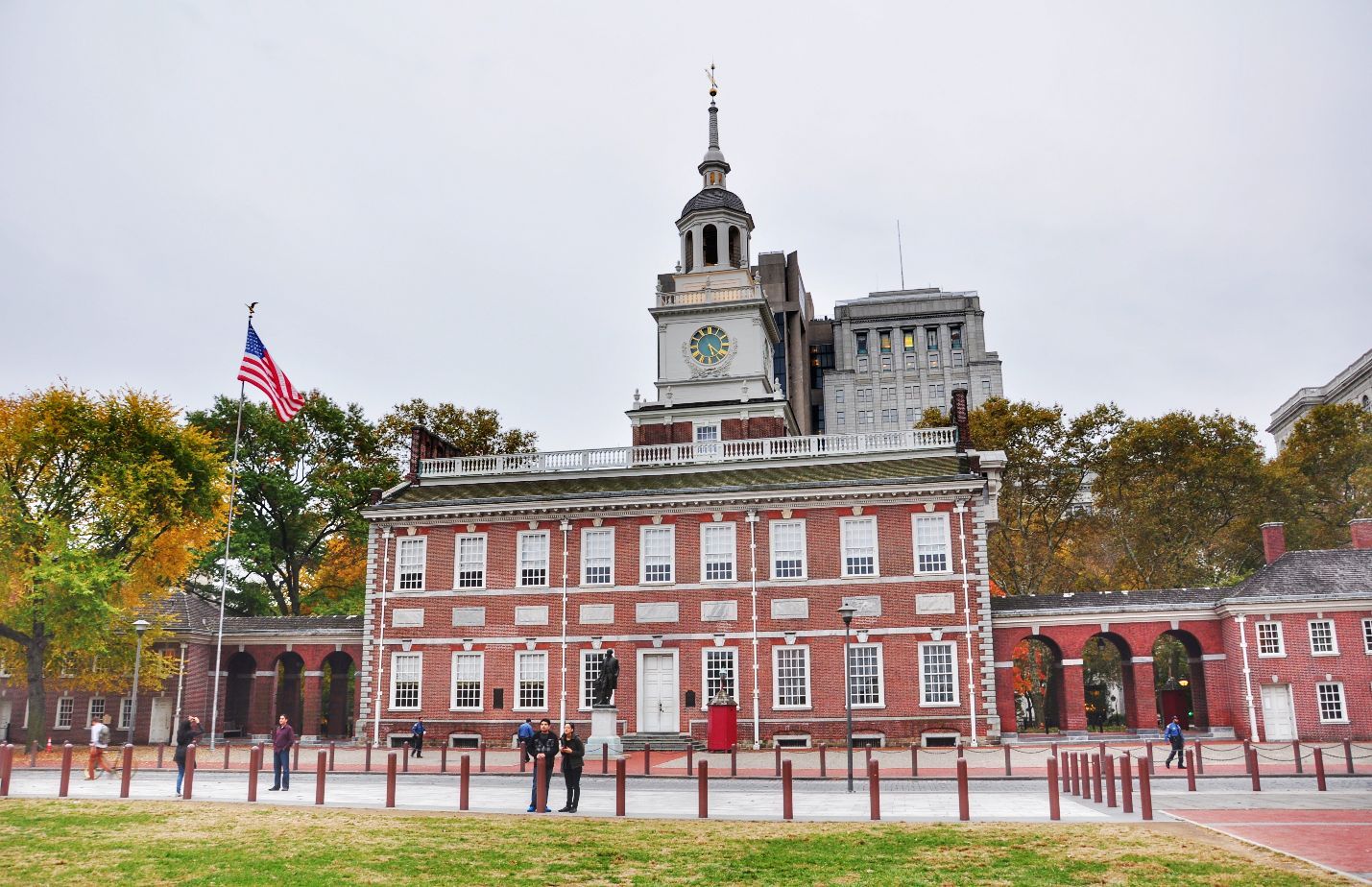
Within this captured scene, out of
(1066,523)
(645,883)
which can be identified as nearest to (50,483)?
(645,883)

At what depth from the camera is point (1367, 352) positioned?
8488 cm

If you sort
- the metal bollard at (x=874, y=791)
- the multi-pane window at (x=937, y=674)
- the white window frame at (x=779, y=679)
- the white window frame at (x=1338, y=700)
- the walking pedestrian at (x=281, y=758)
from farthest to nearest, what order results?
the white window frame at (x=779, y=679) < the multi-pane window at (x=937, y=674) < the white window frame at (x=1338, y=700) < the walking pedestrian at (x=281, y=758) < the metal bollard at (x=874, y=791)

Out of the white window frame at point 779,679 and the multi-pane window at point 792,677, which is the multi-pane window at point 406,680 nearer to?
the white window frame at point 779,679

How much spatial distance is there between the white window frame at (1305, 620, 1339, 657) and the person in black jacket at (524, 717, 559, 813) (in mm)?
24995

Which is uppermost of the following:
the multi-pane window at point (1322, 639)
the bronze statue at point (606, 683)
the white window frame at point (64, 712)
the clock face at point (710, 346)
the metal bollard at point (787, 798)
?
the clock face at point (710, 346)

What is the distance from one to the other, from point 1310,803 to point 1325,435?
141 ft

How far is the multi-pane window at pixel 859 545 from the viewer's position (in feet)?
125

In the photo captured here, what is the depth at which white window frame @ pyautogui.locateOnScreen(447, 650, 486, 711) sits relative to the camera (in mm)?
39969

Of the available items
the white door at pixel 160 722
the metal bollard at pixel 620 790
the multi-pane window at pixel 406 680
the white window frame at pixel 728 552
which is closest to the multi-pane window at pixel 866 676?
the white window frame at pixel 728 552

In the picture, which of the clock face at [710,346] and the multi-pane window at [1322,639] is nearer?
the multi-pane window at [1322,639]

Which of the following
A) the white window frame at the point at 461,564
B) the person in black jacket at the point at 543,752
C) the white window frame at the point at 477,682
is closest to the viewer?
the person in black jacket at the point at 543,752

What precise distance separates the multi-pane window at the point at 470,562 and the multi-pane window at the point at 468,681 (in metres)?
2.56

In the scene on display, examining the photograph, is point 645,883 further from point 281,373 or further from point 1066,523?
point 1066,523

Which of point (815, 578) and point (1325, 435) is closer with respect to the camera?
point (815, 578)
